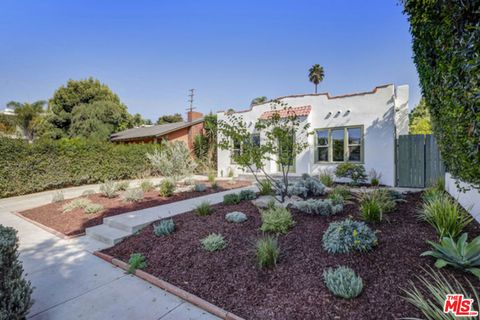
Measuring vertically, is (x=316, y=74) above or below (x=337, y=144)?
above

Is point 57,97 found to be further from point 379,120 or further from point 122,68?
point 379,120

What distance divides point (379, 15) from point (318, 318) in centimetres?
904

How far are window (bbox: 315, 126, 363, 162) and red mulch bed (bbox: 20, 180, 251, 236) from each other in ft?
20.0

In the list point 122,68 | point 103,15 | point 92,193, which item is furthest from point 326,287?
point 122,68

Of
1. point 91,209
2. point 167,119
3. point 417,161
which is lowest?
point 91,209

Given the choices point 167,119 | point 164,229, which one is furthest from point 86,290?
point 167,119

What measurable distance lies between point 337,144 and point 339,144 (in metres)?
0.09

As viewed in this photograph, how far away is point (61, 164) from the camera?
11055 millimetres

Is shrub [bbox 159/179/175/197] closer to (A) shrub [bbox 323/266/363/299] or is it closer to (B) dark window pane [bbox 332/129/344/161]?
(A) shrub [bbox 323/266/363/299]

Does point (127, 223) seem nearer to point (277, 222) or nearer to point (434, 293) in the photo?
point (277, 222)

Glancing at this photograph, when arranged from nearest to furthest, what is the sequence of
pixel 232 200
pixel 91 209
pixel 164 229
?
pixel 164 229, pixel 232 200, pixel 91 209

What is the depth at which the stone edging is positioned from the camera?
2.47 m

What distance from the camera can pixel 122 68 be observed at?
14.0 metres

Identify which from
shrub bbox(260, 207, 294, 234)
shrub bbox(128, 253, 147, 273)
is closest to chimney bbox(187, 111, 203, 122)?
shrub bbox(260, 207, 294, 234)
